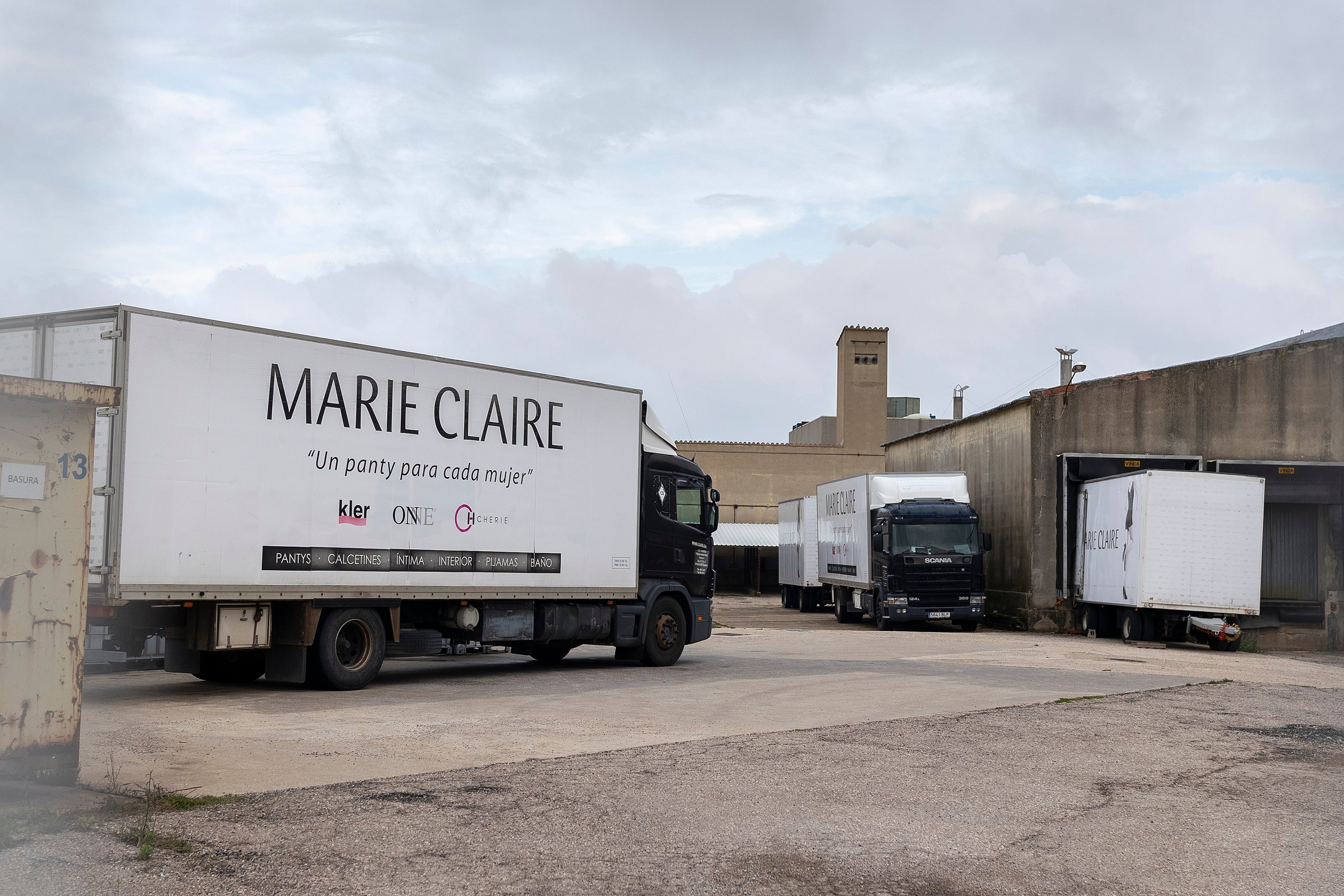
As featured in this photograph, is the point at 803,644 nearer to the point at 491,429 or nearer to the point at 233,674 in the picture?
the point at 491,429

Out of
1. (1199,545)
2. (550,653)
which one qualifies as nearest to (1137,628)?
(1199,545)

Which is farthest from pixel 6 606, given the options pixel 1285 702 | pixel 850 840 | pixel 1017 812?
pixel 1285 702

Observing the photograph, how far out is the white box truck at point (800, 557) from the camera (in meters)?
36.8

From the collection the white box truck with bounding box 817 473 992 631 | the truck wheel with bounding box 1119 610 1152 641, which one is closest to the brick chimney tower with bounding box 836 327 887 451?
the white box truck with bounding box 817 473 992 631

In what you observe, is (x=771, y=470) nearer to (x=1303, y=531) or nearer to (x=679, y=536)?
(x=1303, y=531)

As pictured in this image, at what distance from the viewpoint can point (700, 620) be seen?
698 inches

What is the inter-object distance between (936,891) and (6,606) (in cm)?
529

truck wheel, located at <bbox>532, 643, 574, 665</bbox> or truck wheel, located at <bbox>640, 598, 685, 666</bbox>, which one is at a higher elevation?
truck wheel, located at <bbox>640, 598, 685, 666</bbox>

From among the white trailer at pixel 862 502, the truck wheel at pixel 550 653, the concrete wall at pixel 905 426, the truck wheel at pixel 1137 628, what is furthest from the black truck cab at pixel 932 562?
the concrete wall at pixel 905 426

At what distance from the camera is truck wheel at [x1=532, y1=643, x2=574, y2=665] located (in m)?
17.8

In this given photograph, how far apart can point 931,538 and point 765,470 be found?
28.6 m

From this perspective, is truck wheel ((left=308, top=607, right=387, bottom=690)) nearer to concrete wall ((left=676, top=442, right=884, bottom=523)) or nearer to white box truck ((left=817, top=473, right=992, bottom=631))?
white box truck ((left=817, top=473, right=992, bottom=631))

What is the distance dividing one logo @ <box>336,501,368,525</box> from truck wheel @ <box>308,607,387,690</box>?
96 centimetres

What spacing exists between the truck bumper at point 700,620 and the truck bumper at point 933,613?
10.9m
